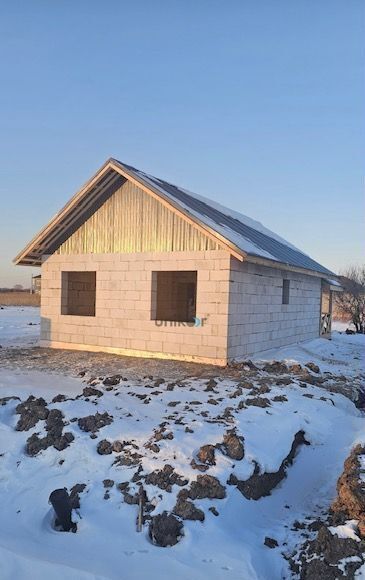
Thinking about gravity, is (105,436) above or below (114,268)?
below

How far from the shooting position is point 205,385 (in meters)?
9.53

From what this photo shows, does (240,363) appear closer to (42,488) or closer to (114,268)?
(114,268)

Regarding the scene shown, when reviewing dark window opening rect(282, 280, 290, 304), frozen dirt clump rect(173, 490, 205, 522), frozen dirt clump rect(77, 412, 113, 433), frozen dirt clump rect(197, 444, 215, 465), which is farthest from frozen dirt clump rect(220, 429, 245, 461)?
dark window opening rect(282, 280, 290, 304)

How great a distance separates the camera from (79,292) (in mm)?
17250

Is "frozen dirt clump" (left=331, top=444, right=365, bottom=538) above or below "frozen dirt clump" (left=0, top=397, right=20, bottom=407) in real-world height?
below

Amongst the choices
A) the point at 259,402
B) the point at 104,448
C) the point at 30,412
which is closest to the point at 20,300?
the point at 30,412

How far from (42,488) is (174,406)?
9.10ft

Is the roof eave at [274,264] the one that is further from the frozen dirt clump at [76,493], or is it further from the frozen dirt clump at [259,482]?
the frozen dirt clump at [76,493]

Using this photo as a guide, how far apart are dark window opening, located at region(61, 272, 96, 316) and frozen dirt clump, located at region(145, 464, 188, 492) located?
34.1 feet

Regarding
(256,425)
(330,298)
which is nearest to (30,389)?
(256,425)

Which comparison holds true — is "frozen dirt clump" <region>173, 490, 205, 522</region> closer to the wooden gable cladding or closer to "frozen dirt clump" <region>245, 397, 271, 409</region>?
"frozen dirt clump" <region>245, 397, 271, 409</region>

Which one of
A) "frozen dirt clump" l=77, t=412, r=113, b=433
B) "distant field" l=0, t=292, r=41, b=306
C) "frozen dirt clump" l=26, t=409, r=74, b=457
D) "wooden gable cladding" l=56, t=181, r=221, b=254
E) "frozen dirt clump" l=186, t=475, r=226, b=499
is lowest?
"distant field" l=0, t=292, r=41, b=306

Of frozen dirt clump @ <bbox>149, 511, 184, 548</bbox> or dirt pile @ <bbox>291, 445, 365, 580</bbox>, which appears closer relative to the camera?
dirt pile @ <bbox>291, 445, 365, 580</bbox>

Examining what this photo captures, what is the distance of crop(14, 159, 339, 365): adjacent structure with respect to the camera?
481 inches
